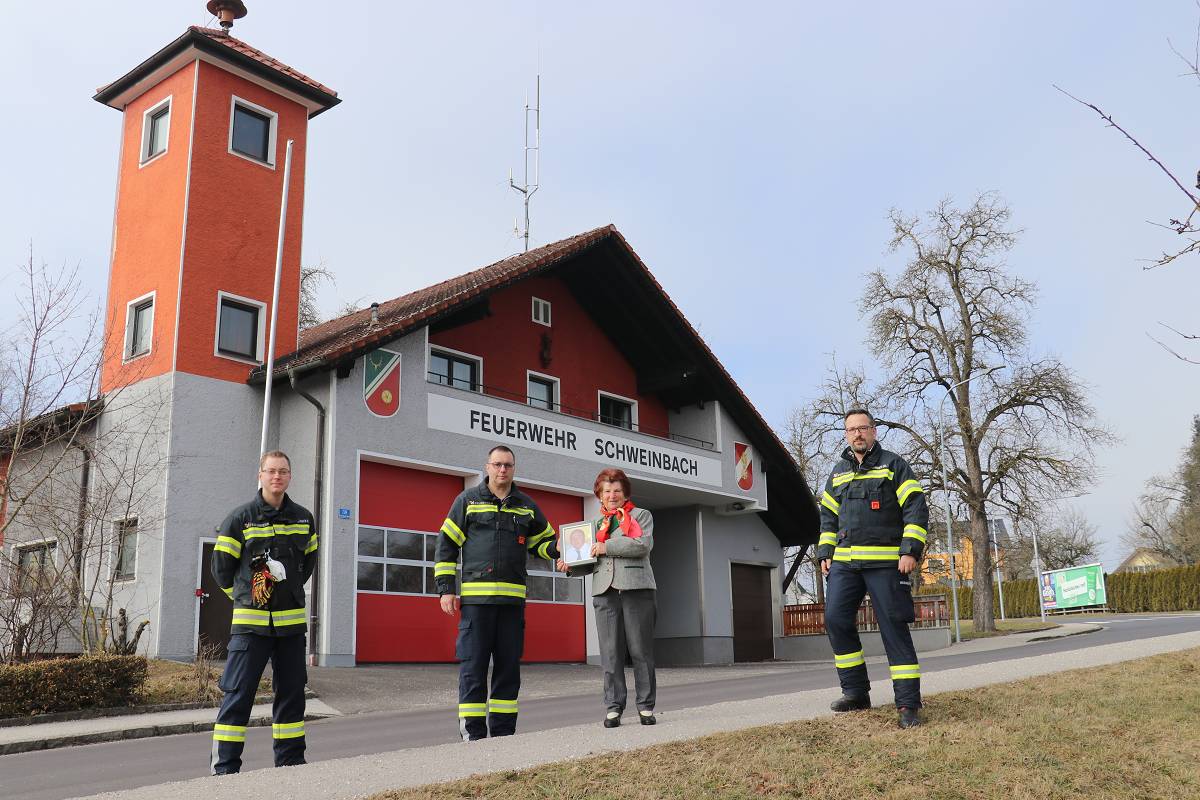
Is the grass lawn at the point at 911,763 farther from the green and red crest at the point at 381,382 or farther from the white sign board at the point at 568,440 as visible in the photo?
the white sign board at the point at 568,440

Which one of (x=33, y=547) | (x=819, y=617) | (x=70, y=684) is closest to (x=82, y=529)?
(x=33, y=547)

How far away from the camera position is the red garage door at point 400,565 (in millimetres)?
18484

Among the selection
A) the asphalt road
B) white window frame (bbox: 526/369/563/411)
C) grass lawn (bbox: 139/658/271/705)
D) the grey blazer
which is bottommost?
the asphalt road

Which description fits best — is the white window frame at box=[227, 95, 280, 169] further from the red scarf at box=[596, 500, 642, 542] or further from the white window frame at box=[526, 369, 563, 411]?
the red scarf at box=[596, 500, 642, 542]

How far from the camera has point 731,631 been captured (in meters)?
27.0

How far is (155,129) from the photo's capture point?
68.5 ft

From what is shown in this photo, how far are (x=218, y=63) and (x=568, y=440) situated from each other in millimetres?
9778

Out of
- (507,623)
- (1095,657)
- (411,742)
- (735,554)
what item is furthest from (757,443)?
(507,623)

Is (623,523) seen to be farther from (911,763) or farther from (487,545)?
(911,763)

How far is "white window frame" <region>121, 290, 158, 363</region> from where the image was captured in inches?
754

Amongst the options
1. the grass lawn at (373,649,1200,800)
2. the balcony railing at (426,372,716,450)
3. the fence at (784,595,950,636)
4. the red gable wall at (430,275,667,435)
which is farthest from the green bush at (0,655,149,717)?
the fence at (784,595,950,636)

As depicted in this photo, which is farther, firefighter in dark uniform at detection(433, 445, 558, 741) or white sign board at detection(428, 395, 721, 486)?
white sign board at detection(428, 395, 721, 486)

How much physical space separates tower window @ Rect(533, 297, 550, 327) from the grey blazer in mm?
16921

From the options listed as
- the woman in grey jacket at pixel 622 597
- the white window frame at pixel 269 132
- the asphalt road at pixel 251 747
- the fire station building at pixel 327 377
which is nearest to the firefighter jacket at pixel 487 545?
the woman in grey jacket at pixel 622 597
